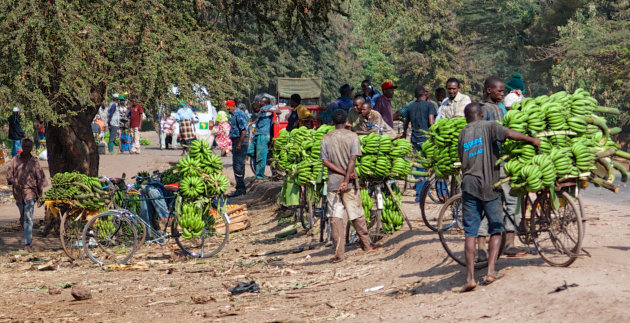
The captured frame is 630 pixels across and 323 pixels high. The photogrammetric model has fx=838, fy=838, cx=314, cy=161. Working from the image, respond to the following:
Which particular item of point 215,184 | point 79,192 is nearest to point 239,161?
point 79,192

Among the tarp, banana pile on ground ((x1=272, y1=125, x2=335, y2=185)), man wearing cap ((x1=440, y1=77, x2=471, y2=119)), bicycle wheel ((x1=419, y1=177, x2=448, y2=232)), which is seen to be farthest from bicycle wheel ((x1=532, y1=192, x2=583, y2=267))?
the tarp

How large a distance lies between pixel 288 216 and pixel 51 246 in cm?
454

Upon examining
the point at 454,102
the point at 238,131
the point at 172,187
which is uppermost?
the point at 454,102

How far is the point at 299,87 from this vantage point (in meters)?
30.7

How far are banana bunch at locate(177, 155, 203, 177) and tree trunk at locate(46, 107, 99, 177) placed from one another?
473cm

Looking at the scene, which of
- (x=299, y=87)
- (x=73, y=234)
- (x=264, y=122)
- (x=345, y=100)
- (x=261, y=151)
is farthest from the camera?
(x=299, y=87)

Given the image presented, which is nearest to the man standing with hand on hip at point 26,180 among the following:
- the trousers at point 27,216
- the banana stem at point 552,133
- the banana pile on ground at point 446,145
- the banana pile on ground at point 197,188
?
the trousers at point 27,216

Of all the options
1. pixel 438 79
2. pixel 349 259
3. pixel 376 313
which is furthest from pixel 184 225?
pixel 438 79

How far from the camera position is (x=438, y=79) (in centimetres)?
6222

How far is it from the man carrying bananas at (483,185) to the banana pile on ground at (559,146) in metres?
0.19

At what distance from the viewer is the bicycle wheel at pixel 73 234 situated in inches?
526

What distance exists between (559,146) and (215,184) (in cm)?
598

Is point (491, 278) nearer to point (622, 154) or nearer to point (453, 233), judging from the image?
point (622, 154)

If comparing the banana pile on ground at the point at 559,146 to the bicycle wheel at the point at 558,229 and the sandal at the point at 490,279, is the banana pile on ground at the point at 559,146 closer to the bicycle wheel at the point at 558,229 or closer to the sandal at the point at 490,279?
the bicycle wheel at the point at 558,229
